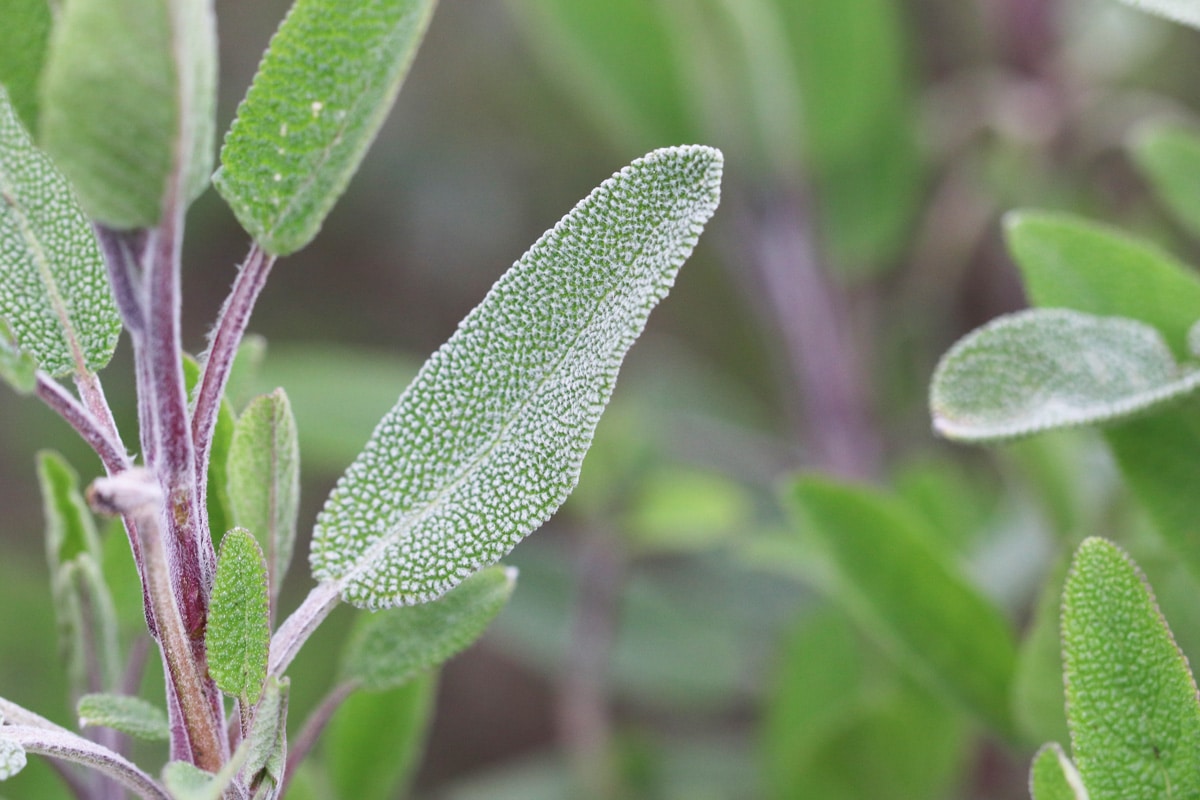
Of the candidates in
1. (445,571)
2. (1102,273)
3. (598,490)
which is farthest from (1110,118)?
(445,571)

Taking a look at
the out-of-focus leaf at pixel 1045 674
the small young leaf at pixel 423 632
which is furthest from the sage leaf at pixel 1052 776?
the small young leaf at pixel 423 632

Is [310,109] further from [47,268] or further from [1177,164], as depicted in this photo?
[1177,164]

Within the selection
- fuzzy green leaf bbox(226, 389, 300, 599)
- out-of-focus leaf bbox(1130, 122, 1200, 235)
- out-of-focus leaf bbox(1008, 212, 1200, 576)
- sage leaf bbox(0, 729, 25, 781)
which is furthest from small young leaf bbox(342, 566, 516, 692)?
out-of-focus leaf bbox(1130, 122, 1200, 235)

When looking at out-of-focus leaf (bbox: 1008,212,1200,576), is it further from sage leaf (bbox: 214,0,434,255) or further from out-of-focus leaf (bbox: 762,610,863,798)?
out-of-focus leaf (bbox: 762,610,863,798)

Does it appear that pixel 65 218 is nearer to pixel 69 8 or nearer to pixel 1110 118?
pixel 69 8

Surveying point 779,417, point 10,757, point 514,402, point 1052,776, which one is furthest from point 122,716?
point 779,417
